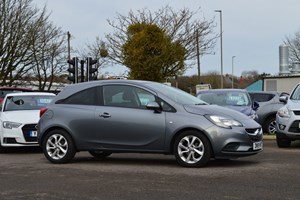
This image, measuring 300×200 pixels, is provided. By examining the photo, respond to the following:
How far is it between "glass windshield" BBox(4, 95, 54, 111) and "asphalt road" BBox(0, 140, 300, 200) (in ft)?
9.02

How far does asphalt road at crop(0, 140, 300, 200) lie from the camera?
22.9 ft

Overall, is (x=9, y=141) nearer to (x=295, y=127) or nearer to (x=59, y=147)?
(x=59, y=147)

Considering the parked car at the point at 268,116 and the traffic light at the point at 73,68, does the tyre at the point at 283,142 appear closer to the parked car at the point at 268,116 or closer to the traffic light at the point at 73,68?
the parked car at the point at 268,116

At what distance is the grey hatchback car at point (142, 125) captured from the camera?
29.5ft

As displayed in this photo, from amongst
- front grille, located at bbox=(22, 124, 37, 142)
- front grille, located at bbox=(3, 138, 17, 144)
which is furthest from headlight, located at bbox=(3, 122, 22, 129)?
front grille, located at bbox=(3, 138, 17, 144)

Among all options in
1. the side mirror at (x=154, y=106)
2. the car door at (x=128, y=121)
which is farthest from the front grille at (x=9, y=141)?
the side mirror at (x=154, y=106)

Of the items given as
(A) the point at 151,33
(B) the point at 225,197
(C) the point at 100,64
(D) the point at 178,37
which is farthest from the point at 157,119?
(C) the point at 100,64

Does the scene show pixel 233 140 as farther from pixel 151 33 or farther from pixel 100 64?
pixel 100 64

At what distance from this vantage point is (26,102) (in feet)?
45.4

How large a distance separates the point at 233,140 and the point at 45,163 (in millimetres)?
3784

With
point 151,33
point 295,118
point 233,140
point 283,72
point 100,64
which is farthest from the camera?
point 100,64

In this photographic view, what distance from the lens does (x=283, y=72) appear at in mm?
32906

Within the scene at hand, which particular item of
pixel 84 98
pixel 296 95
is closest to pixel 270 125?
pixel 296 95

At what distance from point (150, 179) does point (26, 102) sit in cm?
670
